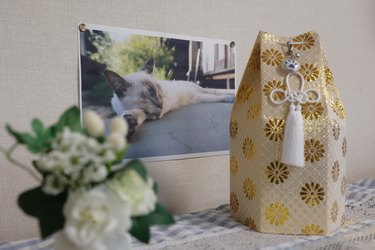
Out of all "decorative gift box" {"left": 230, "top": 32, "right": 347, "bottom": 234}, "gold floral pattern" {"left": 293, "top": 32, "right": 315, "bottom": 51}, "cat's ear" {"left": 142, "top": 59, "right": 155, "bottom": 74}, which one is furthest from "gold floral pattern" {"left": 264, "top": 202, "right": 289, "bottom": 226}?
"cat's ear" {"left": 142, "top": 59, "right": 155, "bottom": 74}

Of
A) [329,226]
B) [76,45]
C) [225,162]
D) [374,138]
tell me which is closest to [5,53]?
[76,45]

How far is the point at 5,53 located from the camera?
68 centimetres

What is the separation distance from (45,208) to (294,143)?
43 centimetres

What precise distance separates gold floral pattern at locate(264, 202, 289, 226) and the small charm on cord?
0.30ft

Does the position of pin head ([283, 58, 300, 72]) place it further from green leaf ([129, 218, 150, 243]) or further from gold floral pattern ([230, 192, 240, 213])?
green leaf ([129, 218, 150, 243])

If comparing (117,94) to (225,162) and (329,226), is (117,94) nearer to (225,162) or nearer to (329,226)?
(225,162)

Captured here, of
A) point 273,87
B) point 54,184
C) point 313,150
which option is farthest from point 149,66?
point 54,184

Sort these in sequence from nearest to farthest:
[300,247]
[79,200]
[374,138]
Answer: [79,200]
[300,247]
[374,138]

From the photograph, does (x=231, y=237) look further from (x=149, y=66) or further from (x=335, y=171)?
(x=149, y=66)

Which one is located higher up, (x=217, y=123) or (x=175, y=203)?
(x=217, y=123)

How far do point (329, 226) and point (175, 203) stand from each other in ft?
1.22

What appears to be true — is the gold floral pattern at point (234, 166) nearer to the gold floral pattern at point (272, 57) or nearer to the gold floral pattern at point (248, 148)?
the gold floral pattern at point (248, 148)

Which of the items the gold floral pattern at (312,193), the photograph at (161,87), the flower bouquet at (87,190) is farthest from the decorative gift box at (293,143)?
the flower bouquet at (87,190)

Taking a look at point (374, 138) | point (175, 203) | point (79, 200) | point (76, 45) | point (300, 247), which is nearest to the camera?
point (79, 200)
